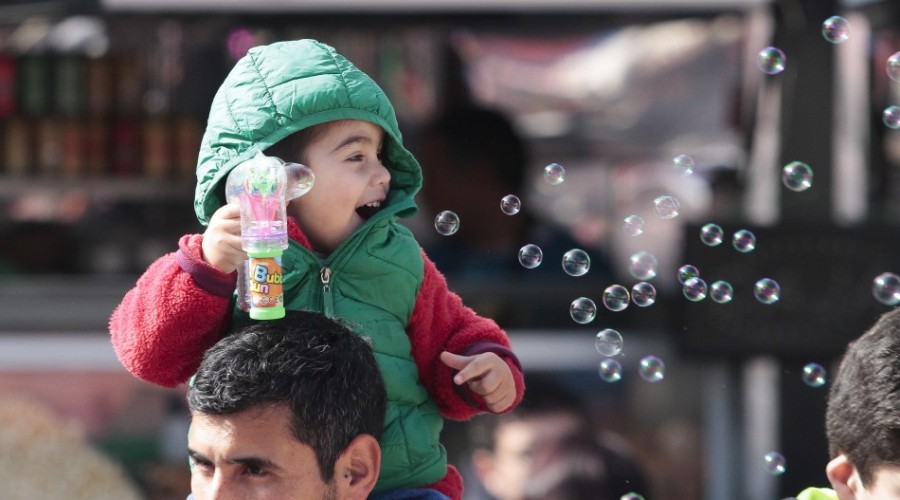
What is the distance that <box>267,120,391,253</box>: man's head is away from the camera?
224 cm

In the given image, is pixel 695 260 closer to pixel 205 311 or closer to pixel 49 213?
pixel 49 213

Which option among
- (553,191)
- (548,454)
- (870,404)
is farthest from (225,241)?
(553,191)

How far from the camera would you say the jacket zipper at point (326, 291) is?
229 centimetres

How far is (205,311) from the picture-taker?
2.14 m

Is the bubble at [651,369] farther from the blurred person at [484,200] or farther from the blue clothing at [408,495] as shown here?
the blurred person at [484,200]

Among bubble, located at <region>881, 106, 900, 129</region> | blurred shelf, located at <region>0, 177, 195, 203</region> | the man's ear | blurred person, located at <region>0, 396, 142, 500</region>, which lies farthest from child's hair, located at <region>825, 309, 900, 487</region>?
blurred shelf, located at <region>0, 177, 195, 203</region>

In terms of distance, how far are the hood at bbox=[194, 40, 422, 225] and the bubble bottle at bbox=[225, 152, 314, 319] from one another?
3.7 inches

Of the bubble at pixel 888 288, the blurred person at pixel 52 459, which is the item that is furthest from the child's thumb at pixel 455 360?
the blurred person at pixel 52 459

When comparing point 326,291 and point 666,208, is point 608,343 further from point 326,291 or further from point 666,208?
point 326,291

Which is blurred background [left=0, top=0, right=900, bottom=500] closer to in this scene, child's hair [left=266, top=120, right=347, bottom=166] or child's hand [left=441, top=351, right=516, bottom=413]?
child's hand [left=441, top=351, right=516, bottom=413]

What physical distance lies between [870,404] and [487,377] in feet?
2.04

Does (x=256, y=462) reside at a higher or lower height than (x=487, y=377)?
lower

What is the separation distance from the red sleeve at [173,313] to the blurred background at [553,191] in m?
2.72

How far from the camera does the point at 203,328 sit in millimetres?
2172
